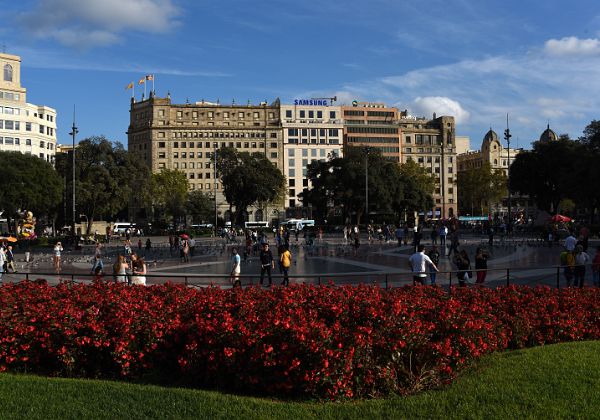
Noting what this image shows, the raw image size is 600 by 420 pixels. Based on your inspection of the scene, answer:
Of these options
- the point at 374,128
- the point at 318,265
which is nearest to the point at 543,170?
the point at 318,265

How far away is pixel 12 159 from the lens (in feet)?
196

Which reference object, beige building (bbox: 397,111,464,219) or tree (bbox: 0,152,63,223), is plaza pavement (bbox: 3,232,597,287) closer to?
tree (bbox: 0,152,63,223)

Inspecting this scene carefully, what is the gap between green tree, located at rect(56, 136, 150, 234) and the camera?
65.7m

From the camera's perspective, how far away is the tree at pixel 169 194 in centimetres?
8688

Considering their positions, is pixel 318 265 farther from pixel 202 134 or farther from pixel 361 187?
pixel 202 134

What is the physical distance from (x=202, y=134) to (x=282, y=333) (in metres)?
124

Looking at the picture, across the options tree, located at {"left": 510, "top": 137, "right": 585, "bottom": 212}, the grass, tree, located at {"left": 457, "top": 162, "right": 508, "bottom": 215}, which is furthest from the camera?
tree, located at {"left": 457, "top": 162, "right": 508, "bottom": 215}

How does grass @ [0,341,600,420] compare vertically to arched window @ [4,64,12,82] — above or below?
below

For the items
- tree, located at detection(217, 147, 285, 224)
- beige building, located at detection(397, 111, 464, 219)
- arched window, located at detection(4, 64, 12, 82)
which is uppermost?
arched window, located at detection(4, 64, 12, 82)

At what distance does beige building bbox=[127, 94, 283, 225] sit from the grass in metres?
119

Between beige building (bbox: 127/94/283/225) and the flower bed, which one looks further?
beige building (bbox: 127/94/283/225)

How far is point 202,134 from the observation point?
422 feet

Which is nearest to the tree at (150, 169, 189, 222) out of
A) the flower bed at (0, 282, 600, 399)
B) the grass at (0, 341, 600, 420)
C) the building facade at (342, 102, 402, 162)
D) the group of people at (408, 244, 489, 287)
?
the building facade at (342, 102, 402, 162)

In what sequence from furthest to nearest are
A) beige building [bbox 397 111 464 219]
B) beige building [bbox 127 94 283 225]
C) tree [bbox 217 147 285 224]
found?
beige building [bbox 397 111 464 219]
beige building [bbox 127 94 283 225]
tree [bbox 217 147 285 224]
